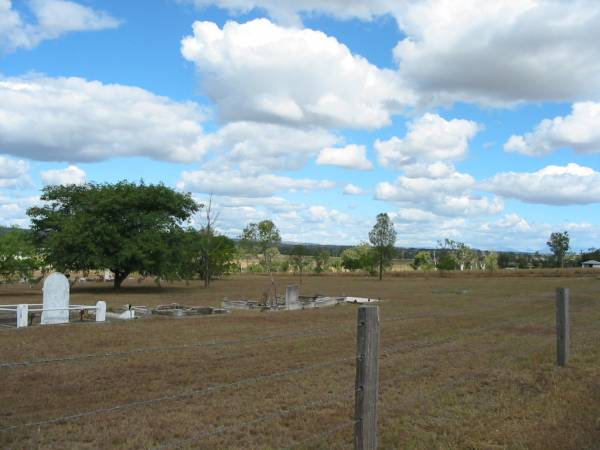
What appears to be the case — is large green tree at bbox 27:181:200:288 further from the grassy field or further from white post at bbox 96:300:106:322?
the grassy field

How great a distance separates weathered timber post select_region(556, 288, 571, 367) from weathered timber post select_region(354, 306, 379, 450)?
232 inches

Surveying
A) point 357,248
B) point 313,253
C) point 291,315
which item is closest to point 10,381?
point 291,315

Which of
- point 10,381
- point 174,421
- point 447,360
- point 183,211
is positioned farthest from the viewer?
point 183,211

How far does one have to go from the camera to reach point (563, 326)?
9.42 meters

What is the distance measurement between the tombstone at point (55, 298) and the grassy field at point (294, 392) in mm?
2770

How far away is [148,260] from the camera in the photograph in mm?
36500

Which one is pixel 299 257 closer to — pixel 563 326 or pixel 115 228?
pixel 115 228

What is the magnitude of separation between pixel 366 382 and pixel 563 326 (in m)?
6.03

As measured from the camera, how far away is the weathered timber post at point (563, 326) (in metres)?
9.42

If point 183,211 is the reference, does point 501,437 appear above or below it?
below

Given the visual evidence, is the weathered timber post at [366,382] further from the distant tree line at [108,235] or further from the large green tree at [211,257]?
the large green tree at [211,257]

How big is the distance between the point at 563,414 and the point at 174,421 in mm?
4539

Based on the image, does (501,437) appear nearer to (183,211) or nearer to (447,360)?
(447,360)

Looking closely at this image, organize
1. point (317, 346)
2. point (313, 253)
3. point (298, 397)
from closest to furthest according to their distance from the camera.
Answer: point (298, 397) → point (317, 346) → point (313, 253)
